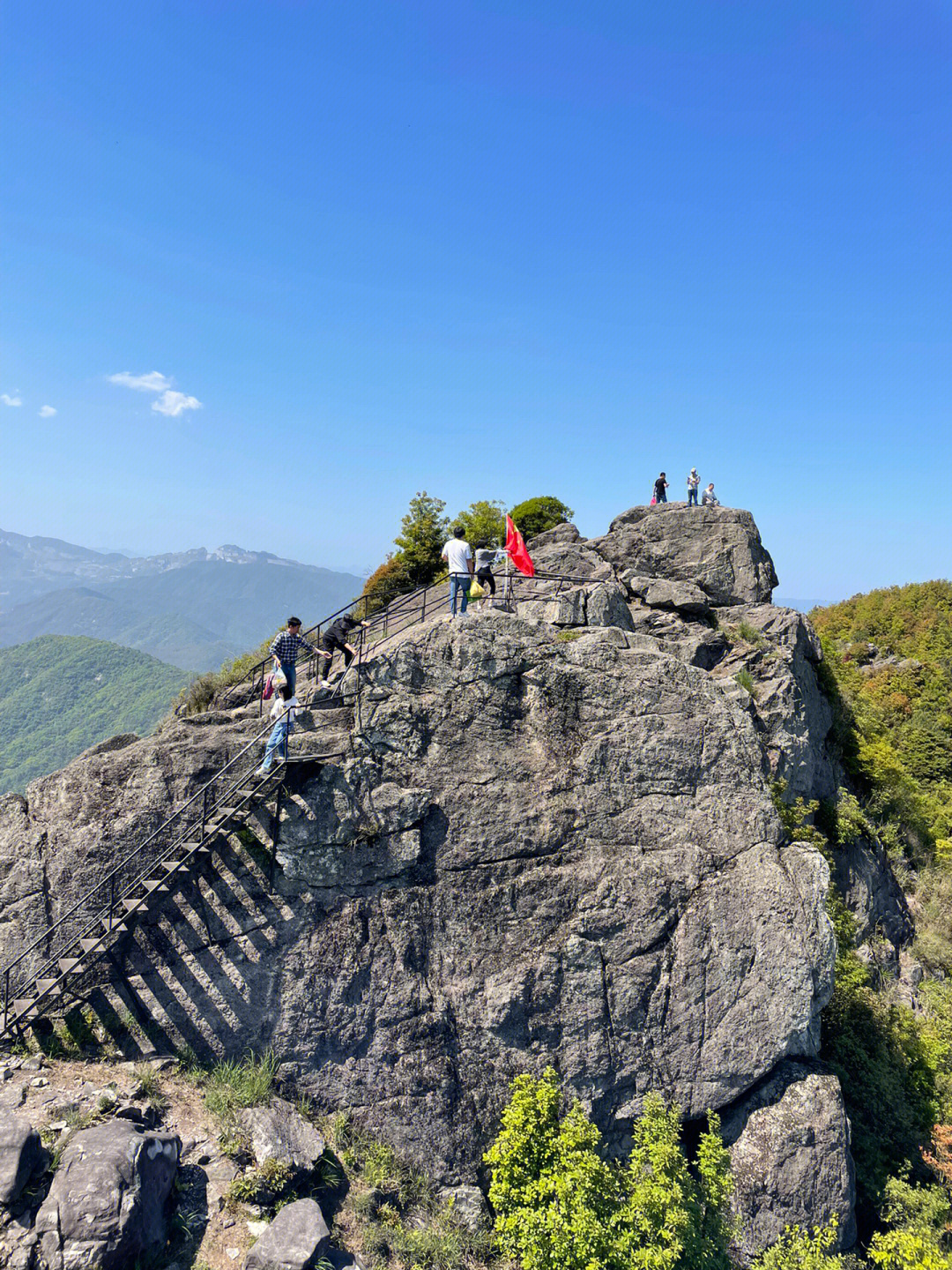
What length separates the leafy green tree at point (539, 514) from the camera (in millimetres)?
29344

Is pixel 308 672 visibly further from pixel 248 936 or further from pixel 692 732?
pixel 692 732

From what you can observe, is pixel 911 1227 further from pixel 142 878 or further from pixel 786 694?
pixel 142 878

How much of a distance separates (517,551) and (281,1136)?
13509mm

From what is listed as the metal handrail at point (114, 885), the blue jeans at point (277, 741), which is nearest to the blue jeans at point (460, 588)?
the blue jeans at point (277, 741)

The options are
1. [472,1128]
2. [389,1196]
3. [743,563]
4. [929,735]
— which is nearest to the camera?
[389,1196]

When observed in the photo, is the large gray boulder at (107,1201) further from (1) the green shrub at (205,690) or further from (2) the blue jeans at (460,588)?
(2) the blue jeans at (460,588)

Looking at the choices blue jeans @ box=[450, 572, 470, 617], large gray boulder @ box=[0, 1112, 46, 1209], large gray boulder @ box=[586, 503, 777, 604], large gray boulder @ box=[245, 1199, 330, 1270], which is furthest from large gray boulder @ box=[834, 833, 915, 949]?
large gray boulder @ box=[0, 1112, 46, 1209]

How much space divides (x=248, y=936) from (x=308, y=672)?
6.57 metres

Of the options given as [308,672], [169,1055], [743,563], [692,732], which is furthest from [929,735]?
[169,1055]

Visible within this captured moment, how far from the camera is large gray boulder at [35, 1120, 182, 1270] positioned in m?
9.24

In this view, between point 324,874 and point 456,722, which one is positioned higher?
point 456,722

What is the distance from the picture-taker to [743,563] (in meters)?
24.0

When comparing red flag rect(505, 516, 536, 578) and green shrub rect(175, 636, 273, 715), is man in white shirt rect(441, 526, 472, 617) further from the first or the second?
green shrub rect(175, 636, 273, 715)

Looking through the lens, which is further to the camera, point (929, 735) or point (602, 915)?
point (929, 735)
